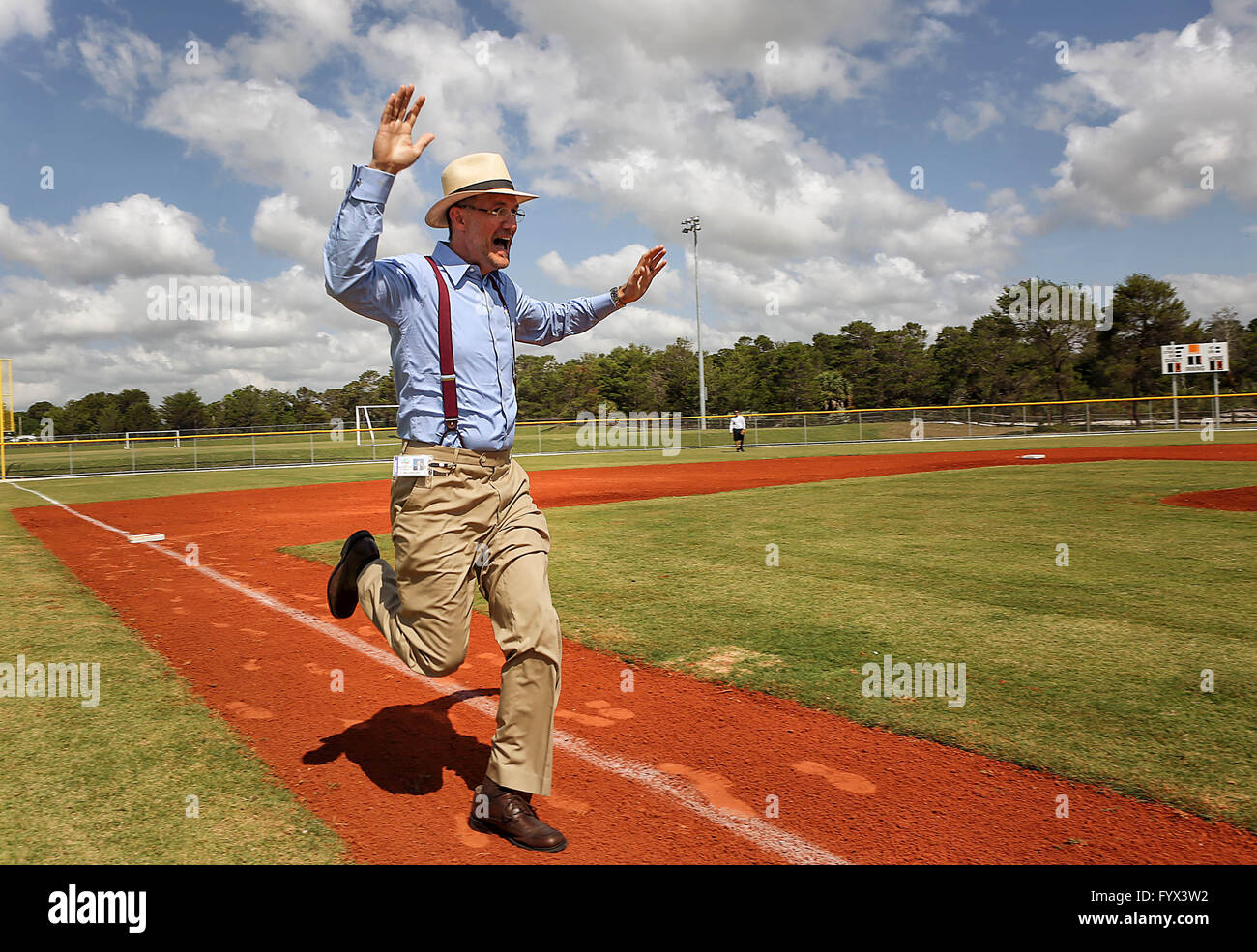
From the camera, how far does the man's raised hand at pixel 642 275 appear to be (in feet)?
12.4

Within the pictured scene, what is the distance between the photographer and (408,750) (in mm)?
3652

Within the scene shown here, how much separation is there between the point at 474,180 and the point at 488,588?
1.56 m

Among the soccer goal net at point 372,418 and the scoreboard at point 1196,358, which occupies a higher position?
the scoreboard at point 1196,358

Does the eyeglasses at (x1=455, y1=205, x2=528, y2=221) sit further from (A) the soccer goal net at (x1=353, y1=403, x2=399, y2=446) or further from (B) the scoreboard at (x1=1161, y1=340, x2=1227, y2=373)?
(B) the scoreboard at (x1=1161, y1=340, x2=1227, y2=373)

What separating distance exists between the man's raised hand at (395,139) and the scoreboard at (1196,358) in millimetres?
43280

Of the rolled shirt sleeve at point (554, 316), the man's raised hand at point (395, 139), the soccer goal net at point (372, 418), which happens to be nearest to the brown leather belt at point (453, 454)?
the rolled shirt sleeve at point (554, 316)

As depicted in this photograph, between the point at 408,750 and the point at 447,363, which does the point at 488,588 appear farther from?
the point at 408,750

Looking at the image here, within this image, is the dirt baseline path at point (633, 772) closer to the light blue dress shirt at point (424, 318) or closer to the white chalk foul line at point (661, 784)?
the white chalk foul line at point (661, 784)

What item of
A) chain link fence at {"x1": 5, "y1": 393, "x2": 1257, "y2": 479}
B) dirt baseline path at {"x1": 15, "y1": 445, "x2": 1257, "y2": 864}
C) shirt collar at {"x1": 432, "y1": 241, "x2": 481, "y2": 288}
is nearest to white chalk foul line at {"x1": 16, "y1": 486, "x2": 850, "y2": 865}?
dirt baseline path at {"x1": 15, "y1": 445, "x2": 1257, "y2": 864}

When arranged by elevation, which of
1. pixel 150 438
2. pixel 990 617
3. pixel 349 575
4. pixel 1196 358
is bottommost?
pixel 990 617

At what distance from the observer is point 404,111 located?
9.12 ft

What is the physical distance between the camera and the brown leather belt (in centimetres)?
291

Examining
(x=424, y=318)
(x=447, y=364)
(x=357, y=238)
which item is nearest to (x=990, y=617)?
(x=447, y=364)

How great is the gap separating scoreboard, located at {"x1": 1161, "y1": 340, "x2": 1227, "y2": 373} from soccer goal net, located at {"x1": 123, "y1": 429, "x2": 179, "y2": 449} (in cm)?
4636
